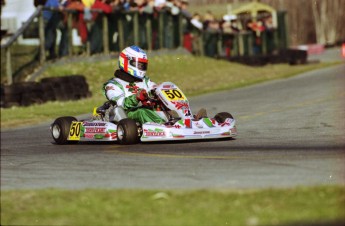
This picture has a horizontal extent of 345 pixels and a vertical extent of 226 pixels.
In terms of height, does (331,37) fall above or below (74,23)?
below

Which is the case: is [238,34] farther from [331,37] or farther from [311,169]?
[331,37]

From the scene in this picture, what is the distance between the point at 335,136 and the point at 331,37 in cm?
5328

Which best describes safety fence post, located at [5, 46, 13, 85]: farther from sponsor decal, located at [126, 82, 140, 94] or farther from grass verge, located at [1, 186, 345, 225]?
grass verge, located at [1, 186, 345, 225]

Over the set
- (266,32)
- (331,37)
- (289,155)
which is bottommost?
(331,37)

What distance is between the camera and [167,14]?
27.7 metres

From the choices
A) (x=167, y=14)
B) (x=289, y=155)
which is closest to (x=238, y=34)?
(x=167, y=14)

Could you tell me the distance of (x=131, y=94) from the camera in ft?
39.2

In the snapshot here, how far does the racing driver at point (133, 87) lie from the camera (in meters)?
11.1

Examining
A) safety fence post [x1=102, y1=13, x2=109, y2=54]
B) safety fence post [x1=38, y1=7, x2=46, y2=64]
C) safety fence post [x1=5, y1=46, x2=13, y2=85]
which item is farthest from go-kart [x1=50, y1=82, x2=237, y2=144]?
safety fence post [x1=38, y1=7, x2=46, y2=64]

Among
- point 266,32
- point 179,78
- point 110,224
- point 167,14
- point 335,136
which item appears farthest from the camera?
point 266,32

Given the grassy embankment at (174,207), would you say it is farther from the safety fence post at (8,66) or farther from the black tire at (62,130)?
the safety fence post at (8,66)

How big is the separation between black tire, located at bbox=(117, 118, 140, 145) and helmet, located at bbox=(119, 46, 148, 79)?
0.70 metres

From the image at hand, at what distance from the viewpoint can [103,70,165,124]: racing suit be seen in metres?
11.9

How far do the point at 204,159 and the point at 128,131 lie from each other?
2.02m
